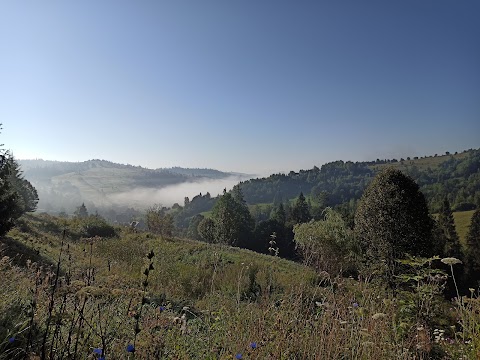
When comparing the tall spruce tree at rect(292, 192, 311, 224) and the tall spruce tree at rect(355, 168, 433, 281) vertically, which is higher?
the tall spruce tree at rect(355, 168, 433, 281)

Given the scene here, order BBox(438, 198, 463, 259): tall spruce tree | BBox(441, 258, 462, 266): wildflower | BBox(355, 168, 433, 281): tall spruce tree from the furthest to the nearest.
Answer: BBox(438, 198, 463, 259): tall spruce tree, BBox(355, 168, 433, 281): tall spruce tree, BBox(441, 258, 462, 266): wildflower

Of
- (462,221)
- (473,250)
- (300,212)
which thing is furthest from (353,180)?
(473,250)

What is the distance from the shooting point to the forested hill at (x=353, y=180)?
115 metres

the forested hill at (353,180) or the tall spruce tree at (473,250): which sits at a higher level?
the forested hill at (353,180)

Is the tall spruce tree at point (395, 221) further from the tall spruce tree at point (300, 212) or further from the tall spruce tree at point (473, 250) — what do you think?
the tall spruce tree at point (300, 212)

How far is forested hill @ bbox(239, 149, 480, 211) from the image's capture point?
115438mm

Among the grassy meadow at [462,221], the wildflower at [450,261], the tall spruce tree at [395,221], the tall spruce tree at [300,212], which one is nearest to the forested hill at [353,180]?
the grassy meadow at [462,221]

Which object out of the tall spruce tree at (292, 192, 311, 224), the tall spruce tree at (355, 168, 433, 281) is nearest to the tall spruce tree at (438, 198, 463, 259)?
the tall spruce tree at (292, 192, 311, 224)

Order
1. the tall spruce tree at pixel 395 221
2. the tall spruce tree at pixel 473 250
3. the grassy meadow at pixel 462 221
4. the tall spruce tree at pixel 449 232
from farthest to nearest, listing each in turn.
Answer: the grassy meadow at pixel 462 221 < the tall spruce tree at pixel 449 232 < the tall spruce tree at pixel 473 250 < the tall spruce tree at pixel 395 221

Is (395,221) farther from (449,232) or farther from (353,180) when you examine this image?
Answer: (353,180)

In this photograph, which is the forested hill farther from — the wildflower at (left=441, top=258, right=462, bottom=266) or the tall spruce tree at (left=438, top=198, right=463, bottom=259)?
the wildflower at (left=441, top=258, right=462, bottom=266)

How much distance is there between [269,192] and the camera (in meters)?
162

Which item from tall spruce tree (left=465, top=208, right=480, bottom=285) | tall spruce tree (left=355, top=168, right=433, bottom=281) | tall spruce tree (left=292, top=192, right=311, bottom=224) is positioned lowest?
tall spruce tree (left=465, top=208, right=480, bottom=285)

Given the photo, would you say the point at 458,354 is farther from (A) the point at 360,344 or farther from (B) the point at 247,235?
(B) the point at 247,235
